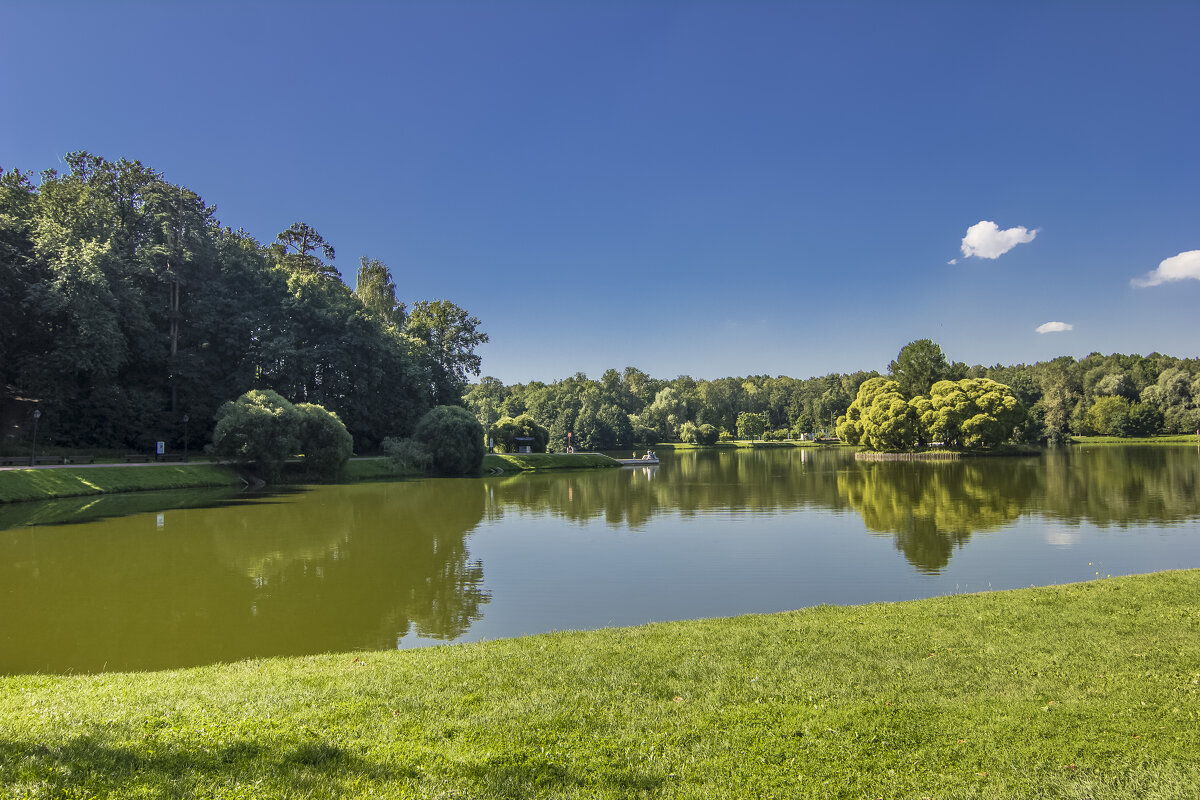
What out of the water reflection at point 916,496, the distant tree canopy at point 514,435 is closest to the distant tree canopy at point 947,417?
the water reflection at point 916,496

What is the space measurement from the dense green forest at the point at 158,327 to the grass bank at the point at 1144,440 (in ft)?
274

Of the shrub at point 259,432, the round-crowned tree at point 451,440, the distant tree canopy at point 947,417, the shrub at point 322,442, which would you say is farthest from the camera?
the distant tree canopy at point 947,417

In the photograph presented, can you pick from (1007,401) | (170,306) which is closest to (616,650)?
(170,306)

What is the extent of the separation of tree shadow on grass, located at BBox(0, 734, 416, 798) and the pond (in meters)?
4.77

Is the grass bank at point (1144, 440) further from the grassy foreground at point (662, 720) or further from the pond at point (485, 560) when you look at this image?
the grassy foreground at point (662, 720)

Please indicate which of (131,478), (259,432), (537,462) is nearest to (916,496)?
(259,432)

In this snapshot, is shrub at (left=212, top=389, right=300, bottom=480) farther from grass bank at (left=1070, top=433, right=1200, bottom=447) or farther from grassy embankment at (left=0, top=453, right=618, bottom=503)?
grass bank at (left=1070, top=433, right=1200, bottom=447)

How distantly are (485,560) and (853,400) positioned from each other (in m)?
103

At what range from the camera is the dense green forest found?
37906mm

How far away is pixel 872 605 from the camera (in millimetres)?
10555

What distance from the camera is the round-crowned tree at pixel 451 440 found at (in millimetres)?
48969

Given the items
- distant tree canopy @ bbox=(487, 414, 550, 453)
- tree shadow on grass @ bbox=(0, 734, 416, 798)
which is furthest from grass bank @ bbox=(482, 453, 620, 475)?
tree shadow on grass @ bbox=(0, 734, 416, 798)

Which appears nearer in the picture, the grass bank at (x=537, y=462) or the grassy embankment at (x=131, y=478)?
the grassy embankment at (x=131, y=478)

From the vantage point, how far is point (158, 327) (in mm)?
47156
